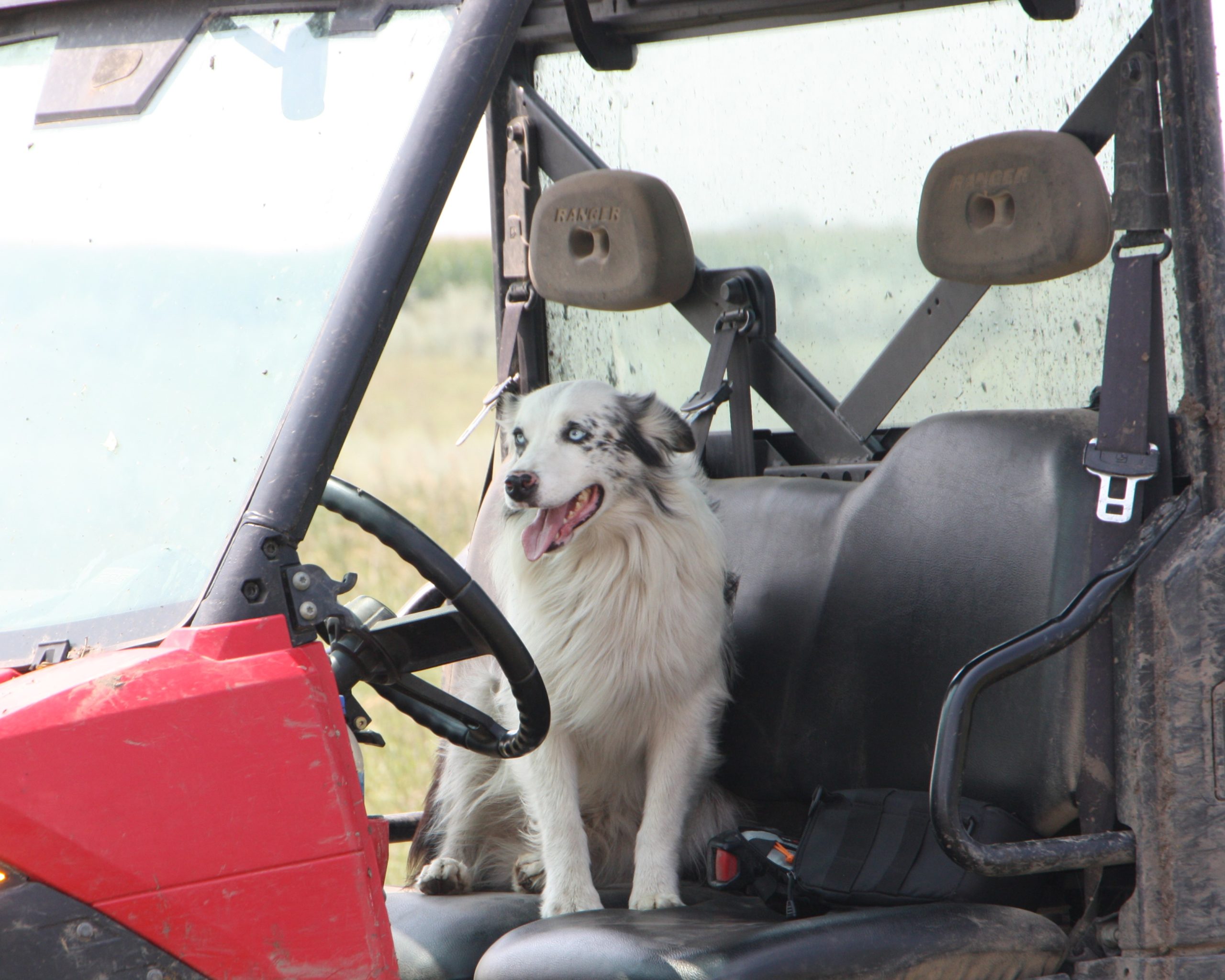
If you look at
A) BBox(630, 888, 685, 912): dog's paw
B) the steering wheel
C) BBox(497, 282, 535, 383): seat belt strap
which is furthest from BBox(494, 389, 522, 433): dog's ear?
the steering wheel

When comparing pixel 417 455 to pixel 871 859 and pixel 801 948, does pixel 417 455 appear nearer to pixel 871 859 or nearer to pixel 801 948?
pixel 871 859

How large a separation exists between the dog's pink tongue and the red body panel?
3.87 ft

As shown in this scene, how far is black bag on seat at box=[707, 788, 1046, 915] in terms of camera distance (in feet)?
6.62

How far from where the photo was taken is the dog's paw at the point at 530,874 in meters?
2.61

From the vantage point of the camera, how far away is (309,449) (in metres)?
1.42

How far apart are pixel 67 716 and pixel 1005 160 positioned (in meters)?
1.54

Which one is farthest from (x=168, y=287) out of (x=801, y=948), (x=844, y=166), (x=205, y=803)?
(x=844, y=166)

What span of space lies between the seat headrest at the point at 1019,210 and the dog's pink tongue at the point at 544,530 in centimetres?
85

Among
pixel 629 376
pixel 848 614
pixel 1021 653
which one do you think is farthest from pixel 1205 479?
pixel 629 376

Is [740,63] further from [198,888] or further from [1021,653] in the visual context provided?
[198,888]

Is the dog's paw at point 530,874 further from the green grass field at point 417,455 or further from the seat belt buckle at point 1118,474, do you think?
the seat belt buckle at point 1118,474

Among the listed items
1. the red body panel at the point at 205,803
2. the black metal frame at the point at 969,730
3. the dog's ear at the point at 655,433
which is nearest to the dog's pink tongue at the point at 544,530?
the dog's ear at the point at 655,433

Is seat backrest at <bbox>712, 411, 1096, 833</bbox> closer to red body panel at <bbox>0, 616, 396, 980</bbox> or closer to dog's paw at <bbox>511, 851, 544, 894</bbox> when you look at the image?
dog's paw at <bbox>511, 851, 544, 894</bbox>

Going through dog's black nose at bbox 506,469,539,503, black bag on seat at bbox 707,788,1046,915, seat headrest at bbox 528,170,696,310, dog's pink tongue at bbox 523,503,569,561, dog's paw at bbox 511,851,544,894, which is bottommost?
dog's paw at bbox 511,851,544,894
